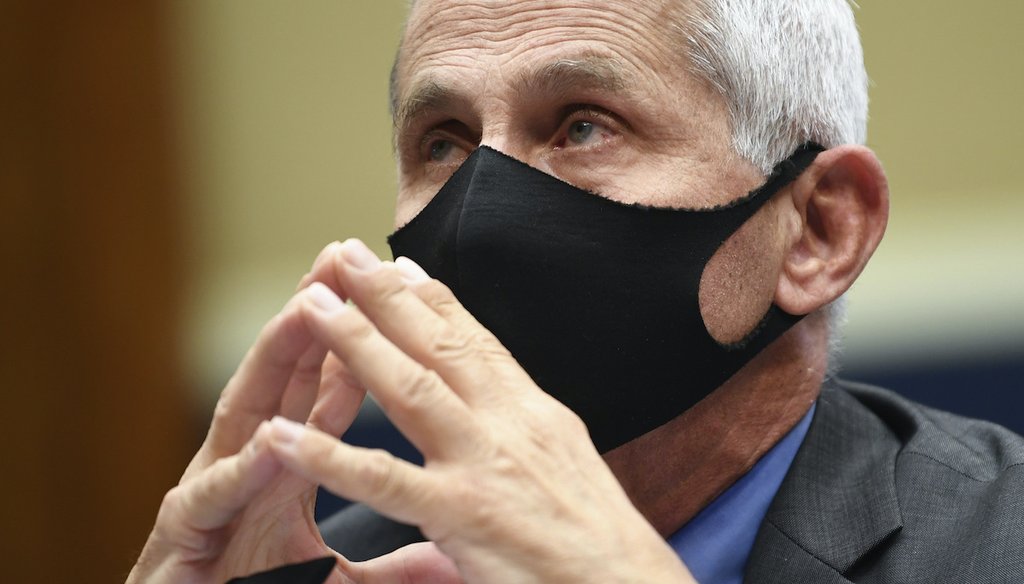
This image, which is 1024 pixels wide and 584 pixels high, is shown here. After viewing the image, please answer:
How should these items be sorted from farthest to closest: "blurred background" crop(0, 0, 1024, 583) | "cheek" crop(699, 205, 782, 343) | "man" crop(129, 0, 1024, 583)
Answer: "blurred background" crop(0, 0, 1024, 583) < "cheek" crop(699, 205, 782, 343) < "man" crop(129, 0, 1024, 583)

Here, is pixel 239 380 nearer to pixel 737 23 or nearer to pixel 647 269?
pixel 647 269

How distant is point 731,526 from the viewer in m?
2.06

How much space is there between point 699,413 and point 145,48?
120 inches

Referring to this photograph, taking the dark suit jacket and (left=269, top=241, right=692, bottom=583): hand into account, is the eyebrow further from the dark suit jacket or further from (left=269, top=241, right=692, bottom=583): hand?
the dark suit jacket

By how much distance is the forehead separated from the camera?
6.37 feet

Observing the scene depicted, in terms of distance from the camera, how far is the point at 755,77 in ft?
6.63

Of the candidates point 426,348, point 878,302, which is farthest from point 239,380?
point 878,302

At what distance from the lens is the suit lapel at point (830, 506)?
1.92 meters

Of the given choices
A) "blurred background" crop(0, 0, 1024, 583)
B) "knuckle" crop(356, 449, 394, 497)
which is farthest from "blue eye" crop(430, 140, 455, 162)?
"blurred background" crop(0, 0, 1024, 583)

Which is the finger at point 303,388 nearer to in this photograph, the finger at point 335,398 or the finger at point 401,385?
the finger at point 335,398

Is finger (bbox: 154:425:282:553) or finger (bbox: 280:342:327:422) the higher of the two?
finger (bbox: 280:342:327:422)

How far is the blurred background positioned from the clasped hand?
2421 mm

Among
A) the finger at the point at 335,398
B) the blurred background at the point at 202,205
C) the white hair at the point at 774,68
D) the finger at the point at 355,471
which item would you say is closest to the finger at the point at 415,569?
the finger at the point at 335,398

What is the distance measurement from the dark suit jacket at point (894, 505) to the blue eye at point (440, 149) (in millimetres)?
834
